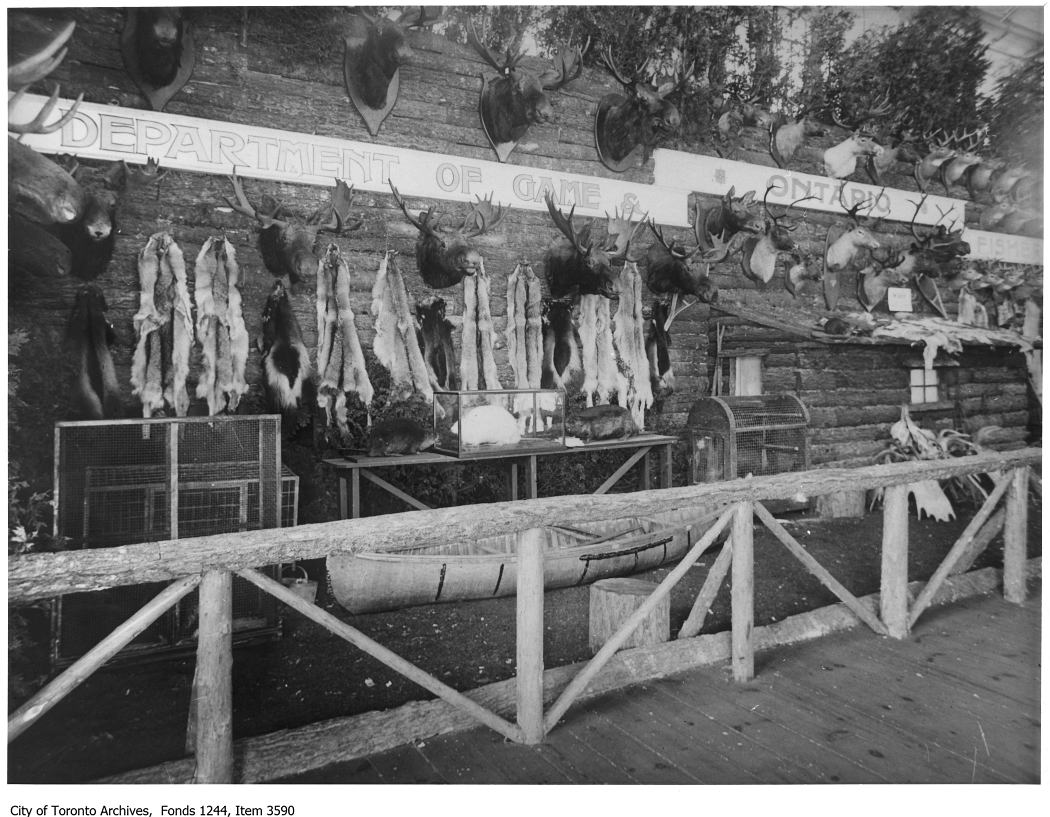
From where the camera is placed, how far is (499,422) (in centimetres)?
571

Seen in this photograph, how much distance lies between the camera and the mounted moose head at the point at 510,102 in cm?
623

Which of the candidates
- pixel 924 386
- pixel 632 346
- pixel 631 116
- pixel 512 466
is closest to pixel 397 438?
pixel 512 466

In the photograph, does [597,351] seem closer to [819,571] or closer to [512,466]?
[512,466]

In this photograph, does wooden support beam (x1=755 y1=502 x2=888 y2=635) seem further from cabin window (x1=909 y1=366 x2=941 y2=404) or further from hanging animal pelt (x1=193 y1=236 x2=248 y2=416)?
cabin window (x1=909 y1=366 x2=941 y2=404)

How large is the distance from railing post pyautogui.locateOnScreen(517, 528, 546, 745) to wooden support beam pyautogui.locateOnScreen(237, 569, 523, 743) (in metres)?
0.07

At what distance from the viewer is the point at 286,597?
238cm

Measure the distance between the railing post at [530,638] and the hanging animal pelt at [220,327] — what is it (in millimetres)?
3437

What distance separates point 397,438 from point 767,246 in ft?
17.2

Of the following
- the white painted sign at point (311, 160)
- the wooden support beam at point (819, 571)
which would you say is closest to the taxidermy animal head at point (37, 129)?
the white painted sign at point (311, 160)

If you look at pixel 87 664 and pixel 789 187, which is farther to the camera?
pixel 789 187

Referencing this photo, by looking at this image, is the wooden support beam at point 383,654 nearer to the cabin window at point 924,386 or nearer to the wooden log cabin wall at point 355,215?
the wooden log cabin wall at point 355,215

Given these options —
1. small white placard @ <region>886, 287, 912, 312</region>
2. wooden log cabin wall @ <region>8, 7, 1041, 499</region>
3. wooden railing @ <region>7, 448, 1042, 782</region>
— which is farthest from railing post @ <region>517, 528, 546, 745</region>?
small white placard @ <region>886, 287, 912, 312</region>

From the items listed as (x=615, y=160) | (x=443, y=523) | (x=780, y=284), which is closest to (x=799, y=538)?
(x=780, y=284)

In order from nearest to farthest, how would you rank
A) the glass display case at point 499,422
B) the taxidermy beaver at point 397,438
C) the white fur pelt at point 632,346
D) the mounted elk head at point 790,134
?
the taxidermy beaver at point 397,438, the glass display case at point 499,422, the white fur pelt at point 632,346, the mounted elk head at point 790,134
